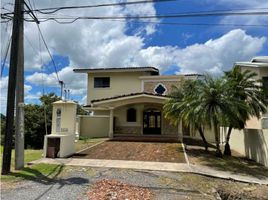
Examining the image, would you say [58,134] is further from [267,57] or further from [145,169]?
[267,57]

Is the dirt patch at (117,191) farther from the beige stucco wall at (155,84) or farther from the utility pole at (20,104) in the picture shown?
the beige stucco wall at (155,84)

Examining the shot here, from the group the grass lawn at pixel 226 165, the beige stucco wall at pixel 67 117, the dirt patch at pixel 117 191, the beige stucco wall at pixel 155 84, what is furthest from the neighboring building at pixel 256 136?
the beige stucco wall at pixel 67 117

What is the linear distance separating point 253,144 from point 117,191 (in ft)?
39.7

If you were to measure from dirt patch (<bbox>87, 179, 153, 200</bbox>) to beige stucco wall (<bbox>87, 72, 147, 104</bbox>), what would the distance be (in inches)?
871

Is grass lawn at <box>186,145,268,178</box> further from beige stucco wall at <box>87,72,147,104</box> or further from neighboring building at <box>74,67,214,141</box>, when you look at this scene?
beige stucco wall at <box>87,72,147,104</box>

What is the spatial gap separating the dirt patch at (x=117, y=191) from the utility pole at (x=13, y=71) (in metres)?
4.01

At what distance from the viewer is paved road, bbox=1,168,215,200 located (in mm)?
8773

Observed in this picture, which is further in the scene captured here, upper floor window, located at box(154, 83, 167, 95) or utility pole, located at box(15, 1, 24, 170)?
upper floor window, located at box(154, 83, 167, 95)

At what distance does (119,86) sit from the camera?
3244cm

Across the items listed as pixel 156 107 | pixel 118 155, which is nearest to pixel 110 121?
pixel 156 107

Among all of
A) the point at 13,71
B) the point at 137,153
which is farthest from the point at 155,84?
the point at 13,71

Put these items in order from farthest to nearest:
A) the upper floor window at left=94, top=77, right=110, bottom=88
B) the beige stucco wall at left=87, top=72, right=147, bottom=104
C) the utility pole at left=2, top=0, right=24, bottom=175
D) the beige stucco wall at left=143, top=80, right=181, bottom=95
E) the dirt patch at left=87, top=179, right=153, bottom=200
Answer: the upper floor window at left=94, top=77, right=110, bottom=88
the beige stucco wall at left=87, top=72, right=147, bottom=104
the beige stucco wall at left=143, top=80, right=181, bottom=95
the utility pole at left=2, top=0, right=24, bottom=175
the dirt patch at left=87, top=179, right=153, bottom=200

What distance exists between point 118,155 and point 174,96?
653 cm

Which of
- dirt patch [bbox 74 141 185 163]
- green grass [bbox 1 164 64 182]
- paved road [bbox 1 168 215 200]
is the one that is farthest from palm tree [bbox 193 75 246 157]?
green grass [bbox 1 164 64 182]
